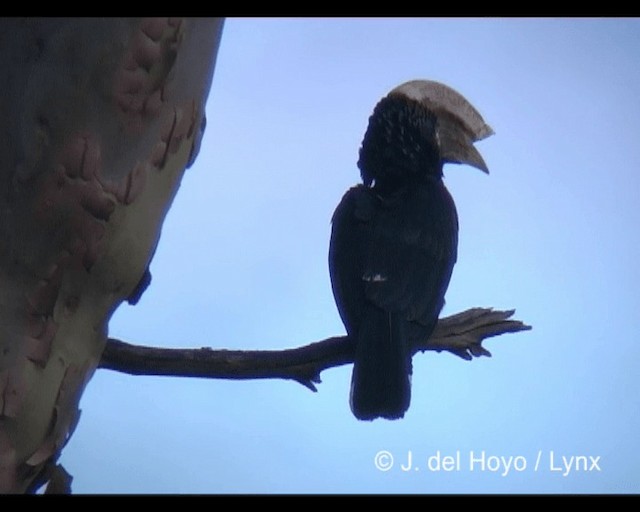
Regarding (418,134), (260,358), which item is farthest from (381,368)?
(418,134)

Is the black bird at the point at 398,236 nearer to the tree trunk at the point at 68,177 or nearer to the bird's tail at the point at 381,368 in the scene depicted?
the bird's tail at the point at 381,368

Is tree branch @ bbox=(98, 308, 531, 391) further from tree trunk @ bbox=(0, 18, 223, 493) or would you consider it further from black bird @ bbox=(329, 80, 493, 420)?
tree trunk @ bbox=(0, 18, 223, 493)

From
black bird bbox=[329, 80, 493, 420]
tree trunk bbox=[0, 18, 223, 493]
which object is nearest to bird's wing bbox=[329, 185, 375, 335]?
black bird bbox=[329, 80, 493, 420]

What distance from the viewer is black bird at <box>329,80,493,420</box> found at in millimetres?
1342

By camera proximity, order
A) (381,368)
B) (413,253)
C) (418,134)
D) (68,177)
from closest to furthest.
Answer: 1. (68,177)
2. (381,368)
3. (413,253)
4. (418,134)

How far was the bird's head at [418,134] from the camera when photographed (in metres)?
1.48

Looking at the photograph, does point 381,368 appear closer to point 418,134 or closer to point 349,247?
point 349,247

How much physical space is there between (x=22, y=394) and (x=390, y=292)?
0.59 metres

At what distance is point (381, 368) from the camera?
133cm

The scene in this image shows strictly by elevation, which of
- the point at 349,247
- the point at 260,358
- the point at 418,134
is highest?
the point at 418,134

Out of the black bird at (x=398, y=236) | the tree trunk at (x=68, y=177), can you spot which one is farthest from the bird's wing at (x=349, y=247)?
the tree trunk at (x=68, y=177)

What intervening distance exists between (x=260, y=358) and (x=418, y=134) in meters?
0.52

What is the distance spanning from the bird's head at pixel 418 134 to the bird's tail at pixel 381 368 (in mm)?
287
